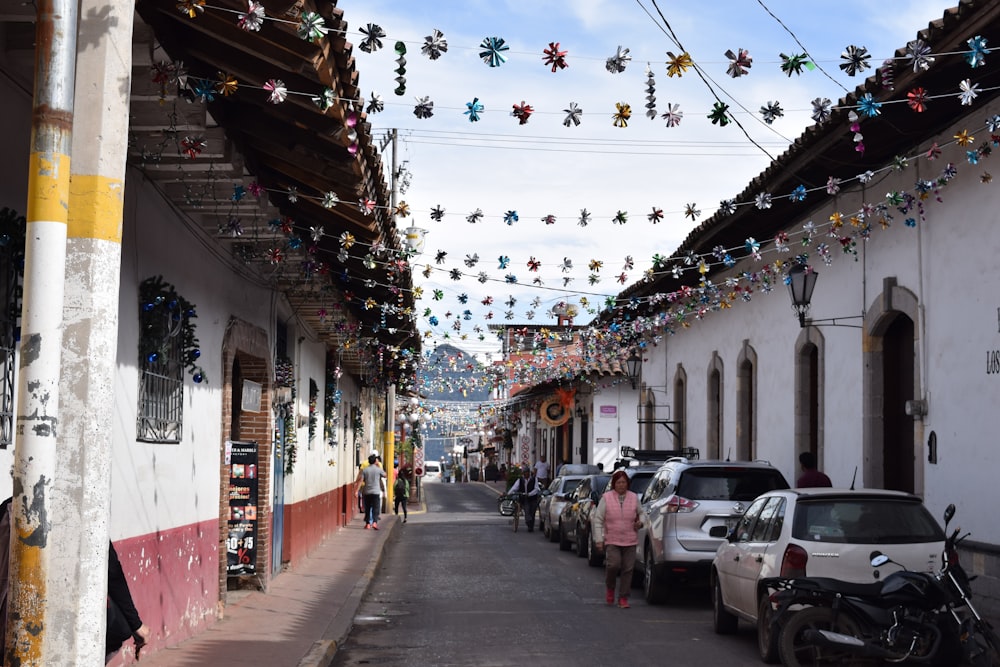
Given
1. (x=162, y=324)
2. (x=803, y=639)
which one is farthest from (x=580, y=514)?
(x=162, y=324)

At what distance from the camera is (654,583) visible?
50.9 feet

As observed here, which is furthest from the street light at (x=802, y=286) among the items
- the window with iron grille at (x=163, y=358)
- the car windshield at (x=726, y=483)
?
the window with iron grille at (x=163, y=358)

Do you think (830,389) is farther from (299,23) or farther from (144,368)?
(299,23)

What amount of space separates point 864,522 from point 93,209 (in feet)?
24.6

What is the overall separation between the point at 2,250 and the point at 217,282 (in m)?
5.85

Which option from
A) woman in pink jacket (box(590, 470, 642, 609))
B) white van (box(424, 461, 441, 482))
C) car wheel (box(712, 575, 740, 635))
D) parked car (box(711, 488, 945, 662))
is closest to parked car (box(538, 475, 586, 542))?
woman in pink jacket (box(590, 470, 642, 609))

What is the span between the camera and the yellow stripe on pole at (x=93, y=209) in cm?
513

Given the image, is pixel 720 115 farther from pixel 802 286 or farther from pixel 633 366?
pixel 633 366

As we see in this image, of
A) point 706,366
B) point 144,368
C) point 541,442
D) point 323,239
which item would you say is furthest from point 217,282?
point 541,442

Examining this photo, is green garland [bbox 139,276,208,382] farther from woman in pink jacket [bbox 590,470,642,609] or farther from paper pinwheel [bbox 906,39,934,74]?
paper pinwheel [bbox 906,39,934,74]

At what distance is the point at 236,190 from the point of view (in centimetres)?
1018

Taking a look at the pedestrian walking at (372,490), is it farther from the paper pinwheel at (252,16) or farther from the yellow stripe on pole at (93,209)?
the yellow stripe on pole at (93,209)

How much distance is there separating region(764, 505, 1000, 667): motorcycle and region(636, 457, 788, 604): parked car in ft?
15.6

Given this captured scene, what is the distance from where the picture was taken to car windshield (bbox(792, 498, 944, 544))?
1043 centimetres
